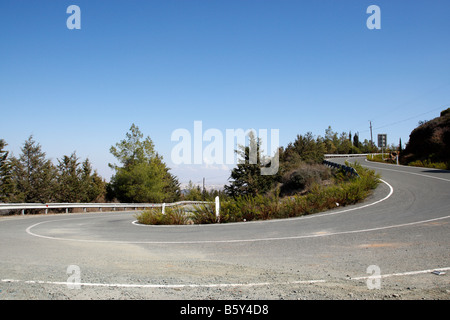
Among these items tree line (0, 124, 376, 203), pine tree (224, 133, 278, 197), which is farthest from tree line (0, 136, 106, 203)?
pine tree (224, 133, 278, 197)

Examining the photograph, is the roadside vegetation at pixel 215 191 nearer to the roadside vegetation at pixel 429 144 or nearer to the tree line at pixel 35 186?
the tree line at pixel 35 186

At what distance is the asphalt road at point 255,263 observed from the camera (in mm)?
4391

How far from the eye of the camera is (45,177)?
171 feet

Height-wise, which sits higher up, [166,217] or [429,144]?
[429,144]

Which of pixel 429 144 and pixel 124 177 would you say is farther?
pixel 124 177

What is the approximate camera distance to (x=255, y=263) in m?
6.34

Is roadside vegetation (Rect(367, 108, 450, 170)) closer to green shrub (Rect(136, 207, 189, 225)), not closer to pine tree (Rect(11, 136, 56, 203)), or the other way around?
green shrub (Rect(136, 207, 189, 225))

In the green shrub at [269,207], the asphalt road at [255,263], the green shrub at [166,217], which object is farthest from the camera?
the green shrub at [166,217]

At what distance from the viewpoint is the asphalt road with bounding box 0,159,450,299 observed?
14.4ft

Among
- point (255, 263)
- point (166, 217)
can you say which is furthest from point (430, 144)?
point (255, 263)

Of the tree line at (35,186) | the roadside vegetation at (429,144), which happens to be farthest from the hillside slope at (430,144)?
the tree line at (35,186)

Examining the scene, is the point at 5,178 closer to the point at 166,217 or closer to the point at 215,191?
the point at 215,191

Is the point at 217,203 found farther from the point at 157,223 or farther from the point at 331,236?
the point at 331,236
